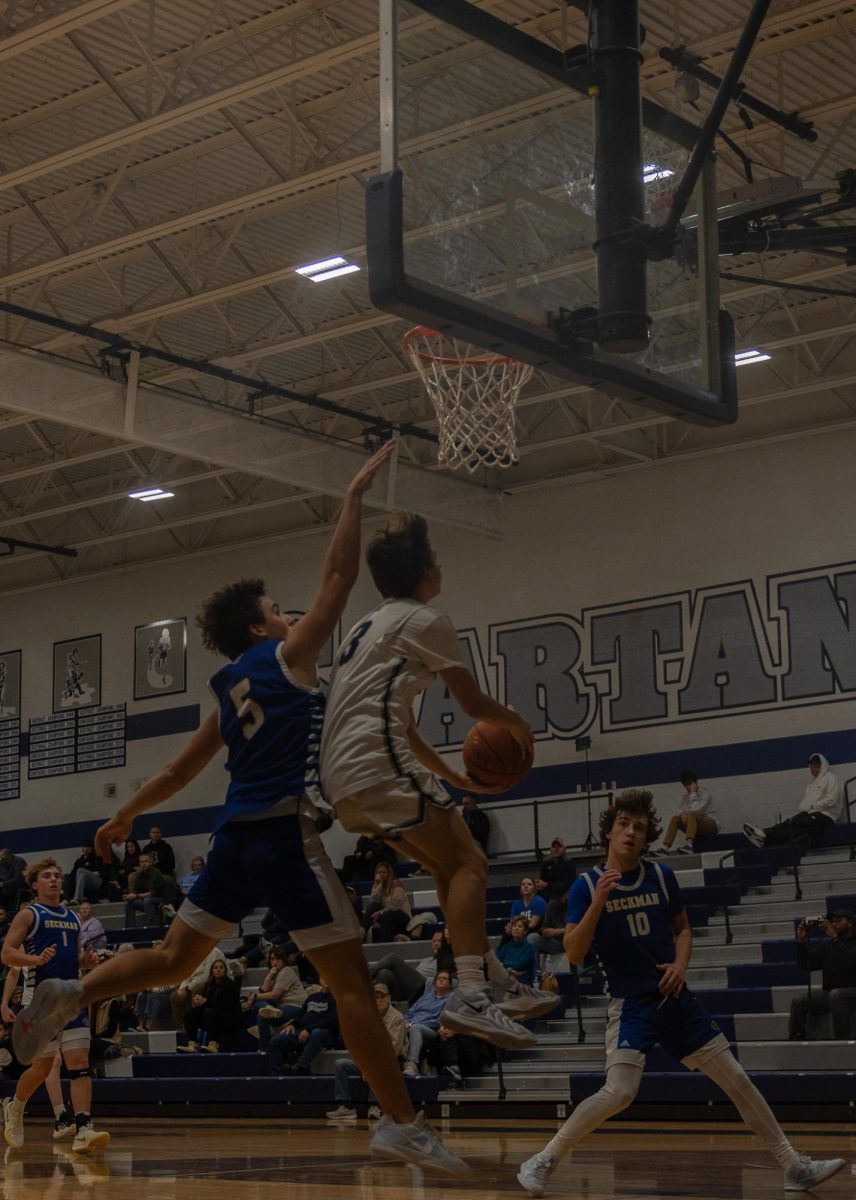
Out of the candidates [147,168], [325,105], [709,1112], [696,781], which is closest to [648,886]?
[709,1112]

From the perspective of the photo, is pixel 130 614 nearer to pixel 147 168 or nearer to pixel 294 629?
pixel 147 168

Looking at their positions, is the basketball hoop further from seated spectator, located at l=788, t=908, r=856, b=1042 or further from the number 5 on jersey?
the number 5 on jersey

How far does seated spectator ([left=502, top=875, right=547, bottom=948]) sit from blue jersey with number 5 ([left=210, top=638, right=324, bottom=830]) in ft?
34.9

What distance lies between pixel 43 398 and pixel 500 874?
8.40 m

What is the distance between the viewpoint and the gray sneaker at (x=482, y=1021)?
5.21m

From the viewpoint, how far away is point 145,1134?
1194 centimetres

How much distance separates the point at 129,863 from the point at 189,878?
1.07m

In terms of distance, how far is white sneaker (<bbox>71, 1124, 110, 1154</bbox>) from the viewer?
9.49m

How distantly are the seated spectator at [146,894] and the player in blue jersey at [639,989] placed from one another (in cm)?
1570

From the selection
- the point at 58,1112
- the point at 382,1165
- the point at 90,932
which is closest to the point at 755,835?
the point at 90,932

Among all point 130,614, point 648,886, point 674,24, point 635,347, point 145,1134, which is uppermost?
point 674,24

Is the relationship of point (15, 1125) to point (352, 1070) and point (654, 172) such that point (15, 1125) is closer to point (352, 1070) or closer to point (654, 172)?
point (352, 1070)

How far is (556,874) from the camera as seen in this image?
1838 cm

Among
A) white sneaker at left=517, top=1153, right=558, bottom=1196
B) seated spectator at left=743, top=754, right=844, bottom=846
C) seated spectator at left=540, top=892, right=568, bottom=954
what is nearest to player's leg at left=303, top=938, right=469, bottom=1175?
white sneaker at left=517, top=1153, right=558, bottom=1196
